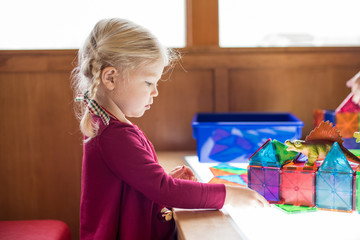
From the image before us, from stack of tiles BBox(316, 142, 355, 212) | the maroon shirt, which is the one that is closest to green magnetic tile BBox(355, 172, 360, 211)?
stack of tiles BBox(316, 142, 355, 212)

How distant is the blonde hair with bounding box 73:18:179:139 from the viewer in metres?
0.94

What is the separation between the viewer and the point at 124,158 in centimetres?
88

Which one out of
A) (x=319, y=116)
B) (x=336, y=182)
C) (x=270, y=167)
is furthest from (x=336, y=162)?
(x=319, y=116)

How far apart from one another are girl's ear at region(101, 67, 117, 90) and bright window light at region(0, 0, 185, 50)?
95 centimetres

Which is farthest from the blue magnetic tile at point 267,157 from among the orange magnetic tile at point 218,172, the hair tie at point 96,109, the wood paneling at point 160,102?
the wood paneling at point 160,102

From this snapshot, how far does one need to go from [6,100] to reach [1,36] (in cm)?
33

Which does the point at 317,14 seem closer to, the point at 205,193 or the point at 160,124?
the point at 160,124

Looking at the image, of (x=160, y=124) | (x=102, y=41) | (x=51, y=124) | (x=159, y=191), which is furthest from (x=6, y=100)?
(x=159, y=191)

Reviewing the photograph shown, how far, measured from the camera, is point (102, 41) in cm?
95

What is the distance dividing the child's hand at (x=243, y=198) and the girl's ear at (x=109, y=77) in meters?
0.37

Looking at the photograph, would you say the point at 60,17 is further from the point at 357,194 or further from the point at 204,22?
the point at 357,194

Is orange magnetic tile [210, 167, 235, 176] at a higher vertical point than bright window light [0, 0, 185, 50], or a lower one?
lower

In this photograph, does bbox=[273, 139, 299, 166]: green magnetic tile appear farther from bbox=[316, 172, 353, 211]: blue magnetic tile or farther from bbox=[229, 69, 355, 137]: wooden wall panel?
bbox=[229, 69, 355, 137]: wooden wall panel

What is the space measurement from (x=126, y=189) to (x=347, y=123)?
881 mm
